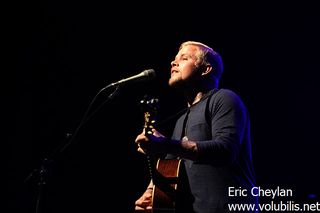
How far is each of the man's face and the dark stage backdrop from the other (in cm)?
158

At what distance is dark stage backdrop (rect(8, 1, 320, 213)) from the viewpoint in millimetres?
4457

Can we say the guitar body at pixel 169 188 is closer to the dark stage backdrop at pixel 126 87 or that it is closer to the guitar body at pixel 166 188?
the guitar body at pixel 166 188

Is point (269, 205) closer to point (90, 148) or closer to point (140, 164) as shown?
point (140, 164)

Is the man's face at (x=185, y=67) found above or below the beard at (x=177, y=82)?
above

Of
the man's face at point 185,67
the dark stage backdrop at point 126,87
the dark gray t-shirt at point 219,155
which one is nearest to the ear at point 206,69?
the man's face at point 185,67

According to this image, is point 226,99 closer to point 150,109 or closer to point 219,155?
point 219,155

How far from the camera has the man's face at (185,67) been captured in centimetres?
322

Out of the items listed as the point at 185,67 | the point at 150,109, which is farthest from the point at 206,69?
the point at 150,109

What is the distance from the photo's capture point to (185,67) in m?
3.26

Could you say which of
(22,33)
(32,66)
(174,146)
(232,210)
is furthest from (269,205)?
(22,33)

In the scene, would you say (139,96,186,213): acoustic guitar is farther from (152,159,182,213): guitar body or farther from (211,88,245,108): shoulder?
(211,88,245,108): shoulder

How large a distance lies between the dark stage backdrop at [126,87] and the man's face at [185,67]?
1.58 metres

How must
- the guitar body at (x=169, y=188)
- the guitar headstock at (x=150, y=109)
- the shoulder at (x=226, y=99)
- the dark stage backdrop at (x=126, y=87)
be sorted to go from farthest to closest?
the dark stage backdrop at (x=126, y=87), the shoulder at (x=226, y=99), the guitar body at (x=169, y=188), the guitar headstock at (x=150, y=109)

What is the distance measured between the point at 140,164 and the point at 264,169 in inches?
60.9
